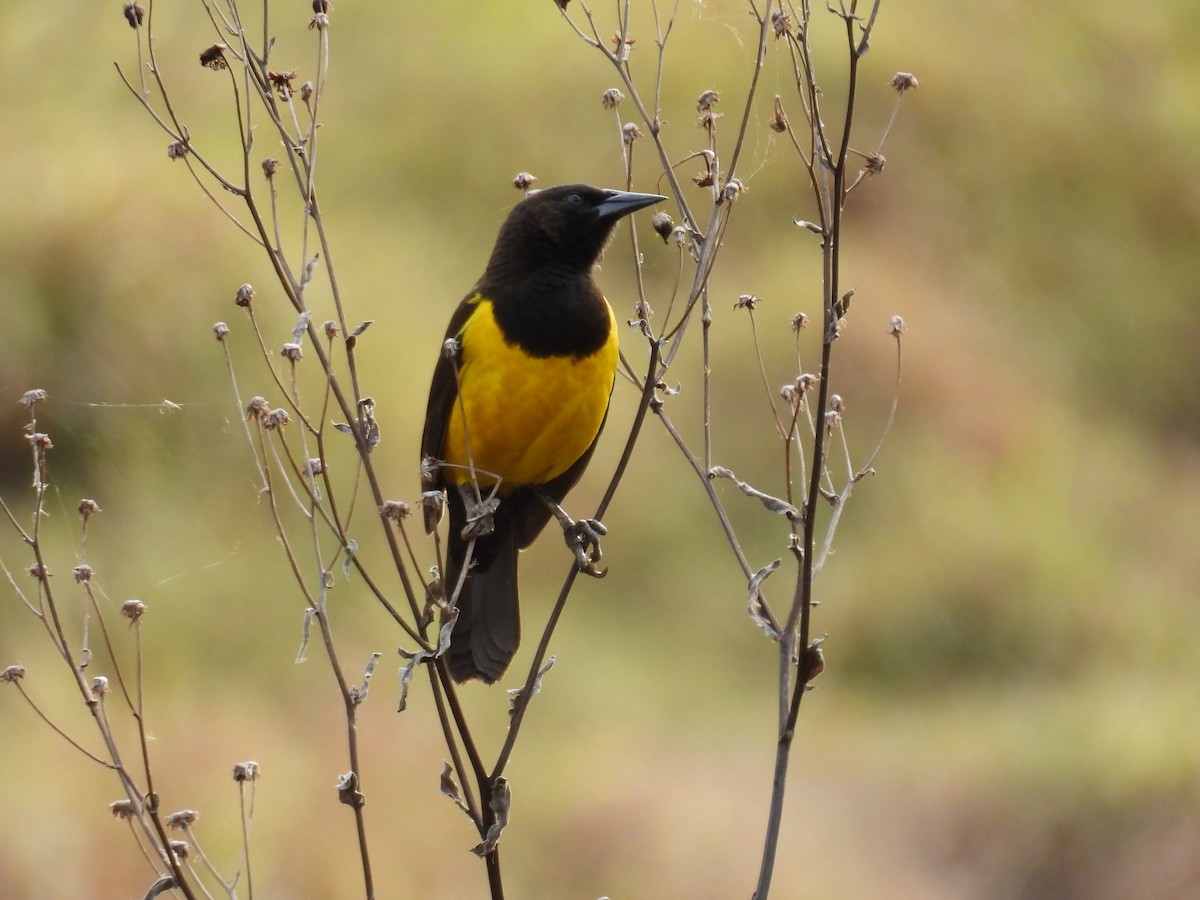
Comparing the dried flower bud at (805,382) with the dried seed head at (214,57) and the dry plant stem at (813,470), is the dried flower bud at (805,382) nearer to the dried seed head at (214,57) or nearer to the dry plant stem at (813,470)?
the dry plant stem at (813,470)

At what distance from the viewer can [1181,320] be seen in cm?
894

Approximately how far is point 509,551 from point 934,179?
19.0 ft

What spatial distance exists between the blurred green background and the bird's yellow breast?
1.85 meters

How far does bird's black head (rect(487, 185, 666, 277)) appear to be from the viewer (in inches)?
156

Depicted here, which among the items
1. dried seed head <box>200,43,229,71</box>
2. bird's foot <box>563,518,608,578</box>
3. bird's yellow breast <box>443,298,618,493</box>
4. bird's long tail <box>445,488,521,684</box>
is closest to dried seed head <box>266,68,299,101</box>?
dried seed head <box>200,43,229,71</box>

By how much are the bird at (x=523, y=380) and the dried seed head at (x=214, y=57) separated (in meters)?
1.15

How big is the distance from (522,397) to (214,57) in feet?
4.45

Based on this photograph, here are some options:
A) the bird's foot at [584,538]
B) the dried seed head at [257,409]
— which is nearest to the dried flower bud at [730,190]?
the dried seed head at [257,409]

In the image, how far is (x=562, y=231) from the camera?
3961 millimetres

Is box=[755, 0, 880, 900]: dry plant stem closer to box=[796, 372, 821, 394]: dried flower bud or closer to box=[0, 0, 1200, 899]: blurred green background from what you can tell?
box=[796, 372, 821, 394]: dried flower bud

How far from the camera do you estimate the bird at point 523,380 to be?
3672 millimetres

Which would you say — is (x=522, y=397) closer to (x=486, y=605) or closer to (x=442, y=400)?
(x=442, y=400)

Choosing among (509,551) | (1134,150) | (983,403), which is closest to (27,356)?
(509,551)

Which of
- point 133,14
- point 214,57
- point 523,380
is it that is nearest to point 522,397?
point 523,380
